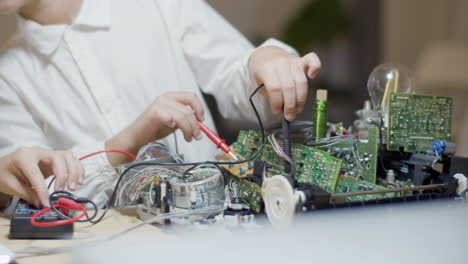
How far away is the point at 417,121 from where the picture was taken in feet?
2.00

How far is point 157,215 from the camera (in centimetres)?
53

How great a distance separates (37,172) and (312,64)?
17.0 inches

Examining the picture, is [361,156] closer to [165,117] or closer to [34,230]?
[165,117]

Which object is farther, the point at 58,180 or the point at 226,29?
the point at 226,29

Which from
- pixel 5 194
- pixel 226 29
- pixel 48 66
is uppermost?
pixel 226 29

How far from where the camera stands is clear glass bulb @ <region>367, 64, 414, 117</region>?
2.54 ft

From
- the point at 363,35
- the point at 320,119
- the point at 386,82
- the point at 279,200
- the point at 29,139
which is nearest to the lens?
the point at 279,200

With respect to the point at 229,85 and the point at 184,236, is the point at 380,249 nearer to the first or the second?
the point at 184,236

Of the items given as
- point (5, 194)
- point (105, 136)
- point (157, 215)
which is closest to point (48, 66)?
point (105, 136)

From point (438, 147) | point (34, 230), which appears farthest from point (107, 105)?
point (438, 147)

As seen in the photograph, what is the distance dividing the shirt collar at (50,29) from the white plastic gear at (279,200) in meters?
0.69

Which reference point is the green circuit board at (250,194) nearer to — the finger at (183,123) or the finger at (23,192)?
the finger at (183,123)

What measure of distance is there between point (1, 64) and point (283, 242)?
0.85m

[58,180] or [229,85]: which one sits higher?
[229,85]
